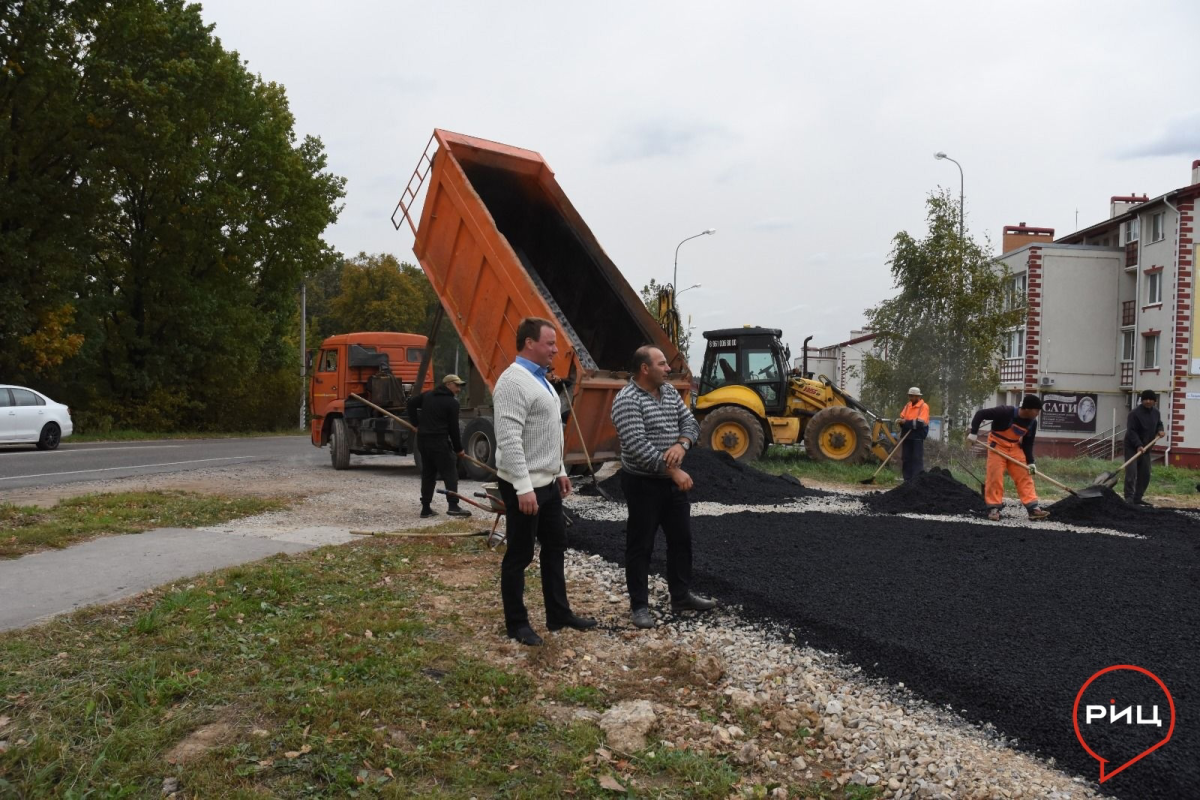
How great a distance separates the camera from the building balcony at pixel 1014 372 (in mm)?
37219

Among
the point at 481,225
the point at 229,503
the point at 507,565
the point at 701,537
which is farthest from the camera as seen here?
the point at 481,225

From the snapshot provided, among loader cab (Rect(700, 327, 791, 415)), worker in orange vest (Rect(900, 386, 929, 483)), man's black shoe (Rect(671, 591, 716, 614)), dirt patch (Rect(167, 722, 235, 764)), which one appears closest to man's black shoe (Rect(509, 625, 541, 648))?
man's black shoe (Rect(671, 591, 716, 614))

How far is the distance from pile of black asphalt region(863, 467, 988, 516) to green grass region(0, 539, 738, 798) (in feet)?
23.9

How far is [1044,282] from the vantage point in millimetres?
36906

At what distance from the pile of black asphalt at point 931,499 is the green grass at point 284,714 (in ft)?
23.9

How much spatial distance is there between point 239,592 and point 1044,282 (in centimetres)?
3737

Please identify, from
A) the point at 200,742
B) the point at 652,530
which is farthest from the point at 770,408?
the point at 200,742

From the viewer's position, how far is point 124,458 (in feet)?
56.7

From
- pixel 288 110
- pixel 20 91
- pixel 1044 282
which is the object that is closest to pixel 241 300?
pixel 288 110

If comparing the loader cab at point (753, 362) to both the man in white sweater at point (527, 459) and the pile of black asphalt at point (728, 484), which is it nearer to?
the pile of black asphalt at point (728, 484)

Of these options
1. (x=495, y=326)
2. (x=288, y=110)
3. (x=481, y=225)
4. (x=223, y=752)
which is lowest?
(x=223, y=752)

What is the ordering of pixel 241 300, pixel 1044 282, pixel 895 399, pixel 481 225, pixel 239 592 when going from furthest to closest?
pixel 1044 282 → pixel 241 300 → pixel 895 399 → pixel 481 225 → pixel 239 592

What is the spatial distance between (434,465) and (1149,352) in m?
32.8

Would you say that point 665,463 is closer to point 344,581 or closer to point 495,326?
point 344,581
